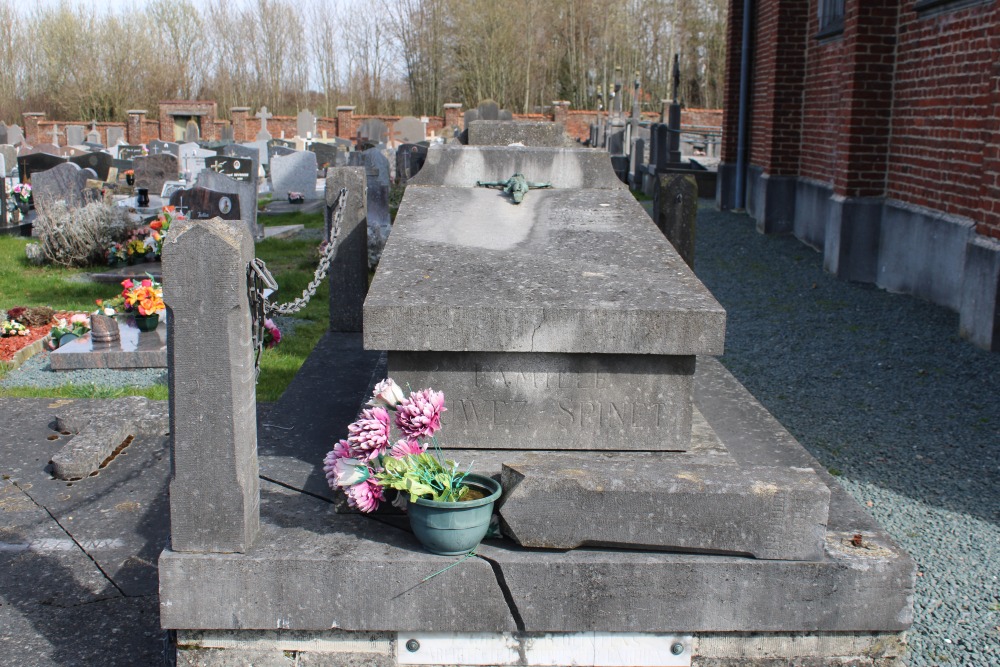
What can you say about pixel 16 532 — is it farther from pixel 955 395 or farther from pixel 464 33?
pixel 464 33

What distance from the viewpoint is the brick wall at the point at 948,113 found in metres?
7.00

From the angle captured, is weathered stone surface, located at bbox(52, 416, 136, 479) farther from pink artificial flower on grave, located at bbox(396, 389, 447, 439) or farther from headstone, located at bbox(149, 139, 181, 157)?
headstone, located at bbox(149, 139, 181, 157)

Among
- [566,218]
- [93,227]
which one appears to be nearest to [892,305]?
[566,218]

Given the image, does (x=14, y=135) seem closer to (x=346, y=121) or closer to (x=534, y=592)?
(x=346, y=121)

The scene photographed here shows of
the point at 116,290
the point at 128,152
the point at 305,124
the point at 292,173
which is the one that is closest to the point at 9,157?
the point at 128,152

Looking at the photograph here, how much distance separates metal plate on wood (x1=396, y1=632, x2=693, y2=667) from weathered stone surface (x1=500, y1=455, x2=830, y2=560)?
29 centimetres

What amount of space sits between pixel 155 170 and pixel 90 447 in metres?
12.7

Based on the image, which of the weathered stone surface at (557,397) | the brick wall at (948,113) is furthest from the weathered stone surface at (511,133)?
the brick wall at (948,113)

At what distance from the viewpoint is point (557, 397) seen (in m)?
3.51

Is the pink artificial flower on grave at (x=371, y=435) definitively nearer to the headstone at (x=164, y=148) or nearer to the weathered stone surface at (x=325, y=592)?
the weathered stone surface at (x=325, y=592)

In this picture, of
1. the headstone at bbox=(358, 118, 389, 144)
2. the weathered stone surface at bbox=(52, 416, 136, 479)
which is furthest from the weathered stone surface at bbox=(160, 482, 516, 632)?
the headstone at bbox=(358, 118, 389, 144)

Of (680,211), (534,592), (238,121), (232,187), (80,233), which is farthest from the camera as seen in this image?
(238,121)

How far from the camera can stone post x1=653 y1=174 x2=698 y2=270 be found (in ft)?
18.2

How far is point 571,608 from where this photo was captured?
9.53 ft
